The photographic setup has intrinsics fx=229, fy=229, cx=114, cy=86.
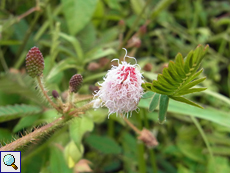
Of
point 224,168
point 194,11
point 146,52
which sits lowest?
point 224,168

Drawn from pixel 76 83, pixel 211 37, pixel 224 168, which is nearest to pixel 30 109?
pixel 76 83

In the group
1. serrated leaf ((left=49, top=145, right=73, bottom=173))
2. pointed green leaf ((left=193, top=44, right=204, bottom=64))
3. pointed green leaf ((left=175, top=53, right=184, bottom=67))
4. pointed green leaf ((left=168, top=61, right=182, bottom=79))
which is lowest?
serrated leaf ((left=49, top=145, right=73, bottom=173))

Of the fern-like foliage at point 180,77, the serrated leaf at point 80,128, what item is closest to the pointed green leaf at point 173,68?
the fern-like foliage at point 180,77

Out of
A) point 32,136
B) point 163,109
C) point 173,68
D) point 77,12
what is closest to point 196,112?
point 163,109

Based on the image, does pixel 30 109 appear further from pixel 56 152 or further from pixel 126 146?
pixel 126 146

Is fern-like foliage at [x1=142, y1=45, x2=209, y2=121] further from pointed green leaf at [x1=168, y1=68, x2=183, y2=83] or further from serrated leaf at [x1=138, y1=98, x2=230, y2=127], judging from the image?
serrated leaf at [x1=138, y1=98, x2=230, y2=127]

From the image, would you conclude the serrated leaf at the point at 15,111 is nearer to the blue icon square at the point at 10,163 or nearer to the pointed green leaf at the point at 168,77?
the blue icon square at the point at 10,163

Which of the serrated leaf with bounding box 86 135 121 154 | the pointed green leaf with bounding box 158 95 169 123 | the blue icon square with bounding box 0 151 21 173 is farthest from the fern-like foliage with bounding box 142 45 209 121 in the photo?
the serrated leaf with bounding box 86 135 121 154
